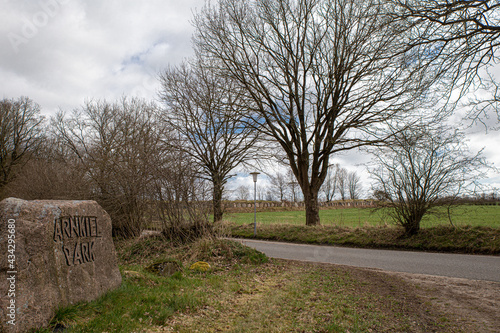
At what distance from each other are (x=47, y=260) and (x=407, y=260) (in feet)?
31.2

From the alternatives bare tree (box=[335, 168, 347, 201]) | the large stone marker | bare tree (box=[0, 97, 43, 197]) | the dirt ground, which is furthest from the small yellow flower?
bare tree (box=[335, 168, 347, 201])

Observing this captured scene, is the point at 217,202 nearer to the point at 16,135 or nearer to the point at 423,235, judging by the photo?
the point at 423,235

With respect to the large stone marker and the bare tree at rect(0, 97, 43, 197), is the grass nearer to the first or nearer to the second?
the large stone marker

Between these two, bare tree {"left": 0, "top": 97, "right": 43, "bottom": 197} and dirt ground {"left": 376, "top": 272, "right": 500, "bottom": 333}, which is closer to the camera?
dirt ground {"left": 376, "top": 272, "right": 500, "bottom": 333}

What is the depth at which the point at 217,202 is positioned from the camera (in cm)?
1146

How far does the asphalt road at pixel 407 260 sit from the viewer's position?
7.72 metres

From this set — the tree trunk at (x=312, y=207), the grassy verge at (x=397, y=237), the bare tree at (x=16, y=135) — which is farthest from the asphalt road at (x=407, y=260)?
the bare tree at (x=16, y=135)

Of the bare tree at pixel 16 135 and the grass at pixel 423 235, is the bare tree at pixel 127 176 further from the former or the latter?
the bare tree at pixel 16 135

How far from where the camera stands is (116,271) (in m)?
5.39

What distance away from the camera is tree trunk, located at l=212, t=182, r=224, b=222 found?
441 inches

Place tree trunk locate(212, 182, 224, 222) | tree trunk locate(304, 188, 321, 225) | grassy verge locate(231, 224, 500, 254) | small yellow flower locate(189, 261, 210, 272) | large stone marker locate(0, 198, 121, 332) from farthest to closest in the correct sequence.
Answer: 1. tree trunk locate(304, 188, 321, 225)
2. tree trunk locate(212, 182, 224, 222)
3. grassy verge locate(231, 224, 500, 254)
4. small yellow flower locate(189, 261, 210, 272)
5. large stone marker locate(0, 198, 121, 332)

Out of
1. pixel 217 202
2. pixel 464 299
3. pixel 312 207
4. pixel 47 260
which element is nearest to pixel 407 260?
pixel 464 299

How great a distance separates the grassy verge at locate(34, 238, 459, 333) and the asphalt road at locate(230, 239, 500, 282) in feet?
5.20

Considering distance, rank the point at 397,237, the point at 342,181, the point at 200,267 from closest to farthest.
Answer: the point at 200,267
the point at 397,237
the point at 342,181
